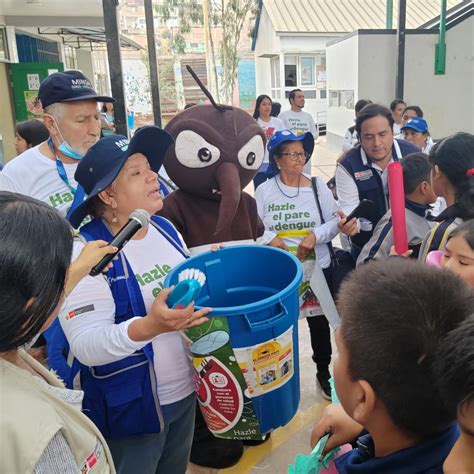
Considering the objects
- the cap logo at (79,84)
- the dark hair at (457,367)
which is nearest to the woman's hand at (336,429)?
the dark hair at (457,367)

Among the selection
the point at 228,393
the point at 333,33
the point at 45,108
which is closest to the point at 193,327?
the point at 228,393

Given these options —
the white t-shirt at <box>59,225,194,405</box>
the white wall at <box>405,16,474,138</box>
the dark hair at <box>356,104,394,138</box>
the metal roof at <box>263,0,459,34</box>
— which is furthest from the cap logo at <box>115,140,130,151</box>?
the metal roof at <box>263,0,459,34</box>

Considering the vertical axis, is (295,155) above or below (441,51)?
below

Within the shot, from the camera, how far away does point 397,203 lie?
196cm

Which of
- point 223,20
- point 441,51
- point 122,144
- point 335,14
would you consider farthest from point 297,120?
point 223,20

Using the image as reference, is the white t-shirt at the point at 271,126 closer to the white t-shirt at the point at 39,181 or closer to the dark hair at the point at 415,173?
the dark hair at the point at 415,173

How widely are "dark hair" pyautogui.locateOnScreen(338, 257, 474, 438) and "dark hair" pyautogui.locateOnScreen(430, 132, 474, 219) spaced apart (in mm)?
1052

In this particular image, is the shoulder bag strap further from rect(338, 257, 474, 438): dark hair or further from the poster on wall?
the poster on wall

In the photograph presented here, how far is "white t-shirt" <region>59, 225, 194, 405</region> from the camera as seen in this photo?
135cm

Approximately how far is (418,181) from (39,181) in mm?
1990

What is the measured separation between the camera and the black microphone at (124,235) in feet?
4.19

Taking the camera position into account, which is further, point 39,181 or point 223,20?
point 223,20

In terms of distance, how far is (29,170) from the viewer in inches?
99.7

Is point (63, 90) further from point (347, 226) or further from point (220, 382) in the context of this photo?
point (220, 382)
